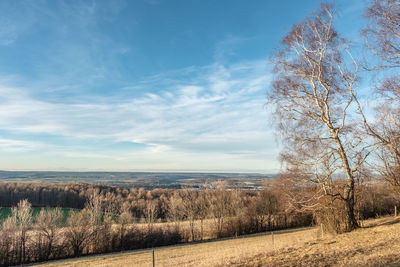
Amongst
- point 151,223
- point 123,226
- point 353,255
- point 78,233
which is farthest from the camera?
point 151,223

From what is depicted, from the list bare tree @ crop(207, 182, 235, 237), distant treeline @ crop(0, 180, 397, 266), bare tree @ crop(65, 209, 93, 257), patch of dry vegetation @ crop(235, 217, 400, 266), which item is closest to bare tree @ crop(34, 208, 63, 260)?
distant treeline @ crop(0, 180, 397, 266)

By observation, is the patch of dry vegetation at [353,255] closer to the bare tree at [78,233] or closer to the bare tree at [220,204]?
the bare tree at [78,233]

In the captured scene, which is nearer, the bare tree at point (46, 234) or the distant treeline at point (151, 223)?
the distant treeline at point (151, 223)

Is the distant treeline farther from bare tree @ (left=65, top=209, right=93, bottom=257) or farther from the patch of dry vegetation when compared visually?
the patch of dry vegetation

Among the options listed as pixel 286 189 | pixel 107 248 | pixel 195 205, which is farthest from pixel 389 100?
pixel 195 205

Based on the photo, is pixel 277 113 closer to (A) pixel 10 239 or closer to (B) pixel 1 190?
(A) pixel 10 239

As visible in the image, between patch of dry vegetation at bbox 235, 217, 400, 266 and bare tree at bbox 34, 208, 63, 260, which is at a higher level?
patch of dry vegetation at bbox 235, 217, 400, 266

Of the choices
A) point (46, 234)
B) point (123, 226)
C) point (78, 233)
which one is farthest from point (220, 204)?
point (46, 234)

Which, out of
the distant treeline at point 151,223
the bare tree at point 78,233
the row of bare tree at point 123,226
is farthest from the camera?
the bare tree at point 78,233

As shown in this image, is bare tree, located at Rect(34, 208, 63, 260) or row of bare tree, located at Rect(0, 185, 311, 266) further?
bare tree, located at Rect(34, 208, 63, 260)

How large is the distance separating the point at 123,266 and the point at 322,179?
12774mm

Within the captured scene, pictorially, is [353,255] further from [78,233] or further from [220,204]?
[220,204]

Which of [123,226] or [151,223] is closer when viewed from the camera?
[123,226]

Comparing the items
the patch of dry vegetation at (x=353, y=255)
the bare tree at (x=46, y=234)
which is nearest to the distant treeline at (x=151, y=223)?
the bare tree at (x=46, y=234)
